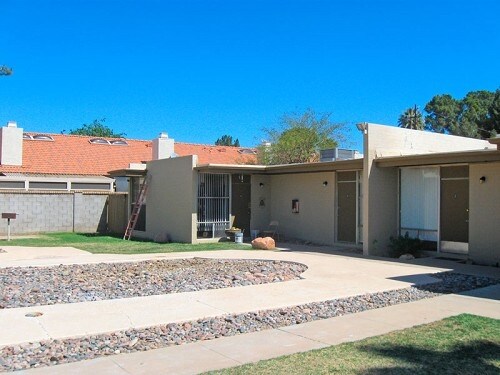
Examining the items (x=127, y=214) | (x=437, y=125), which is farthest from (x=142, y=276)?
(x=437, y=125)

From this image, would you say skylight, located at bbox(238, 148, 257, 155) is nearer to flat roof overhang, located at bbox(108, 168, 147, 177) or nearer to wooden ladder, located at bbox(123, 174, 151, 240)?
wooden ladder, located at bbox(123, 174, 151, 240)

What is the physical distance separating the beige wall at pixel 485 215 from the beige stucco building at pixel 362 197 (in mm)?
26

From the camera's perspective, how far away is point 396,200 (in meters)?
16.5

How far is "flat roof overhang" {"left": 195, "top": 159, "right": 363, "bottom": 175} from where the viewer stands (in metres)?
17.4

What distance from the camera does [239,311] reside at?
806cm

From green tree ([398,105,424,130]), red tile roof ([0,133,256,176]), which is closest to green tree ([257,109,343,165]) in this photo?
red tile roof ([0,133,256,176])

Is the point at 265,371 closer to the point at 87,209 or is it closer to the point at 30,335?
the point at 30,335

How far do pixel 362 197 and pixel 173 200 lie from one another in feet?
26.0

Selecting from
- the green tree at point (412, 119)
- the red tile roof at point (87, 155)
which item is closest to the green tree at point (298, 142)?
the red tile roof at point (87, 155)

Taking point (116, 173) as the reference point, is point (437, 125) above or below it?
above

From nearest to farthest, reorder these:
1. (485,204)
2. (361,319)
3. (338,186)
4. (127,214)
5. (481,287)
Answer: (361,319) → (481,287) → (485,204) → (338,186) → (127,214)

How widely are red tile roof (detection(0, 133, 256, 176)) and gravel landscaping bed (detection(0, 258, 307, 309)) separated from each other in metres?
18.8

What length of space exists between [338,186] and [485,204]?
575 centimetres

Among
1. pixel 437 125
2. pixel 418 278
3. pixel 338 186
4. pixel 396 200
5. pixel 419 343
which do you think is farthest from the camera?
pixel 437 125
